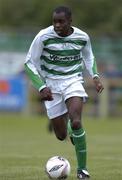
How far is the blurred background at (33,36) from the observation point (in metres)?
36.9

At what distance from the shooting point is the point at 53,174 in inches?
496

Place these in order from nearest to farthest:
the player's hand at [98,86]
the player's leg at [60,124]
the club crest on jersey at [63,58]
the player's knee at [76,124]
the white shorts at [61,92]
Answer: the player's knee at [76,124] → the player's hand at [98,86] → the white shorts at [61,92] → the club crest on jersey at [63,58] → the player's leg at [60,124]

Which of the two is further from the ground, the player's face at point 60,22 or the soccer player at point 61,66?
the player's face at point 60,22

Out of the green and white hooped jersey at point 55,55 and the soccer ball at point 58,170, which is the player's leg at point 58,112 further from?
the soccer ball at point 58,170

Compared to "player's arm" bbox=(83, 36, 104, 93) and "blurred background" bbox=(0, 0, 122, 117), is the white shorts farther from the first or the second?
"blurred background" bbox=(0, 0, 122, 117)

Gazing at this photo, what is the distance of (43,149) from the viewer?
64.5 feet

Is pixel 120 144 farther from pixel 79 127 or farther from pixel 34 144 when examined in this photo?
pixel 79 127

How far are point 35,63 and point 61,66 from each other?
376 millimetres

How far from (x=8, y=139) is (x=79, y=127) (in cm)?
1116

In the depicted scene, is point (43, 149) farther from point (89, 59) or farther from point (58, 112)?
point (89, 59)

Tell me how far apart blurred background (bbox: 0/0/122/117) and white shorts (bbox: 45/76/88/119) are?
2292 centimetres

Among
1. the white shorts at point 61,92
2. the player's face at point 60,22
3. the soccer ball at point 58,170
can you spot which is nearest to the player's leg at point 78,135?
the soccer ball at point 58,170

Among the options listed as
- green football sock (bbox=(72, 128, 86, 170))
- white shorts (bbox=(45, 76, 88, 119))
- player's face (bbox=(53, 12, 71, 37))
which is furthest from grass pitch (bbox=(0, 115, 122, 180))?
player's face (bbox=(53, 12, 71, 37))

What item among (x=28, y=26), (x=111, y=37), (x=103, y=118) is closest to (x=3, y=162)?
(x=103, y=118)
